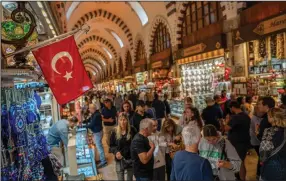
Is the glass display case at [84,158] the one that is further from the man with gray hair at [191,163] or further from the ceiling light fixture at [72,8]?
the ceiling light fixture at [72,8]

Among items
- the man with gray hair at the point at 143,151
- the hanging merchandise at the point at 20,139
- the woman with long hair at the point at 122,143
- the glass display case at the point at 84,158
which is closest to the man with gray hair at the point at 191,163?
the man with gray hair at the point at 143,151

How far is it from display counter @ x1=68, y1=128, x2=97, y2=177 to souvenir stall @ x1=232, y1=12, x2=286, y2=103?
456 centimetres

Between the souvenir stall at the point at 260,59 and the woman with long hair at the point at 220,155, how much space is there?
4.72 metres

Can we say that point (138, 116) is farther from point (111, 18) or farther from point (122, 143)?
point (111, 18)

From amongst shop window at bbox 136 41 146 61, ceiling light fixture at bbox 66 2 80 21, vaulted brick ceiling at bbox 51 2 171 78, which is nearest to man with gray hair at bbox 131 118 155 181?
vaulted brick ceiling at bbox 51 2 171 78

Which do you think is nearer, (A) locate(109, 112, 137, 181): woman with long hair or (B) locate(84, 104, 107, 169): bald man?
(A) locate(109, 112, 137, 181): woman with long hair

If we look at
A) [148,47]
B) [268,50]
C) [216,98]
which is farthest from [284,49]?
[148,47]

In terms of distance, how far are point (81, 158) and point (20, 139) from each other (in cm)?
299

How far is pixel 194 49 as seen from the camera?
11734 mm

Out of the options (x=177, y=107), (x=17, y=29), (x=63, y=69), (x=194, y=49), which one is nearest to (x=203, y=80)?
(x=194, y=49)

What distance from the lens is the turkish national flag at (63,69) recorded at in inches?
105

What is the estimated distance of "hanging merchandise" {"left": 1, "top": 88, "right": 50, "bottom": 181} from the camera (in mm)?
2492

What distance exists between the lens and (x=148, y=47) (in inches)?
731

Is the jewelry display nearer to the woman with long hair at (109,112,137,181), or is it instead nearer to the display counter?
the display counter
